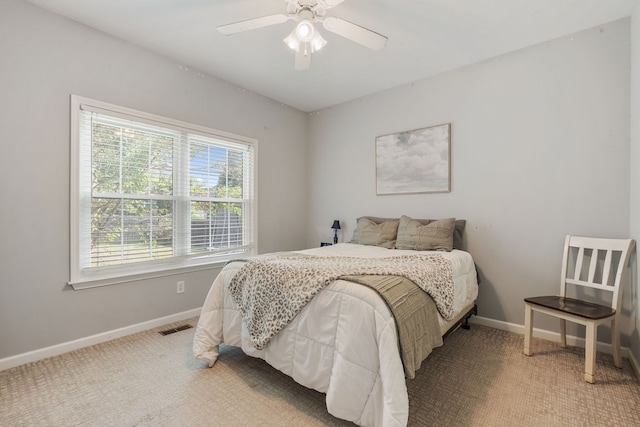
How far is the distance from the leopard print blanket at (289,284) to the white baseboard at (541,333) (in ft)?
3.80

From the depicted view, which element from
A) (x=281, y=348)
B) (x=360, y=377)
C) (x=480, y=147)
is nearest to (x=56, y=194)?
(x=281, y=348)

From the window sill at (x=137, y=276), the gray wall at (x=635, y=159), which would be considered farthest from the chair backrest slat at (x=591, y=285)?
the window sill at (x=137, y=276)

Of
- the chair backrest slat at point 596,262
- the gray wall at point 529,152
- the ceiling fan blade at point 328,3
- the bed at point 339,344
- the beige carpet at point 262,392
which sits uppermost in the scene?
the ceiling fan blade at point 328,3

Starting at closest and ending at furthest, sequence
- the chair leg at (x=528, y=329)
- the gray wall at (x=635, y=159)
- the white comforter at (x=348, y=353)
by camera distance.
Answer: the white comforter at (x=348, y=353) < the gray wall at (x=635, y=159) < the chair leg at (x=528, y=329)

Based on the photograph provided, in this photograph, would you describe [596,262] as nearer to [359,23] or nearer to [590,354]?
[590,354]

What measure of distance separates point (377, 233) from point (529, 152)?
1.60 metres

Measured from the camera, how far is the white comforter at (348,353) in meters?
1.29

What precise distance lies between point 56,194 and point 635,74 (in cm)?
443

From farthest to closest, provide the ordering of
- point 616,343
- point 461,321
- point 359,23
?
point 461,321 → point 359,23 → point 616,343

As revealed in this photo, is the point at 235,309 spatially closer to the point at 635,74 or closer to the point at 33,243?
the point at 33,243

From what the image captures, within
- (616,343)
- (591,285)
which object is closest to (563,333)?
(616,343)

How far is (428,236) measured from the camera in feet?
9.16

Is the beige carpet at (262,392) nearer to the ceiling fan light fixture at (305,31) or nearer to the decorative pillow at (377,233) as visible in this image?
the decorative pillow at (377,233)

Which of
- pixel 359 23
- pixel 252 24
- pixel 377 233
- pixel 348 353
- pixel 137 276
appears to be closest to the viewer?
pixel 348 353
